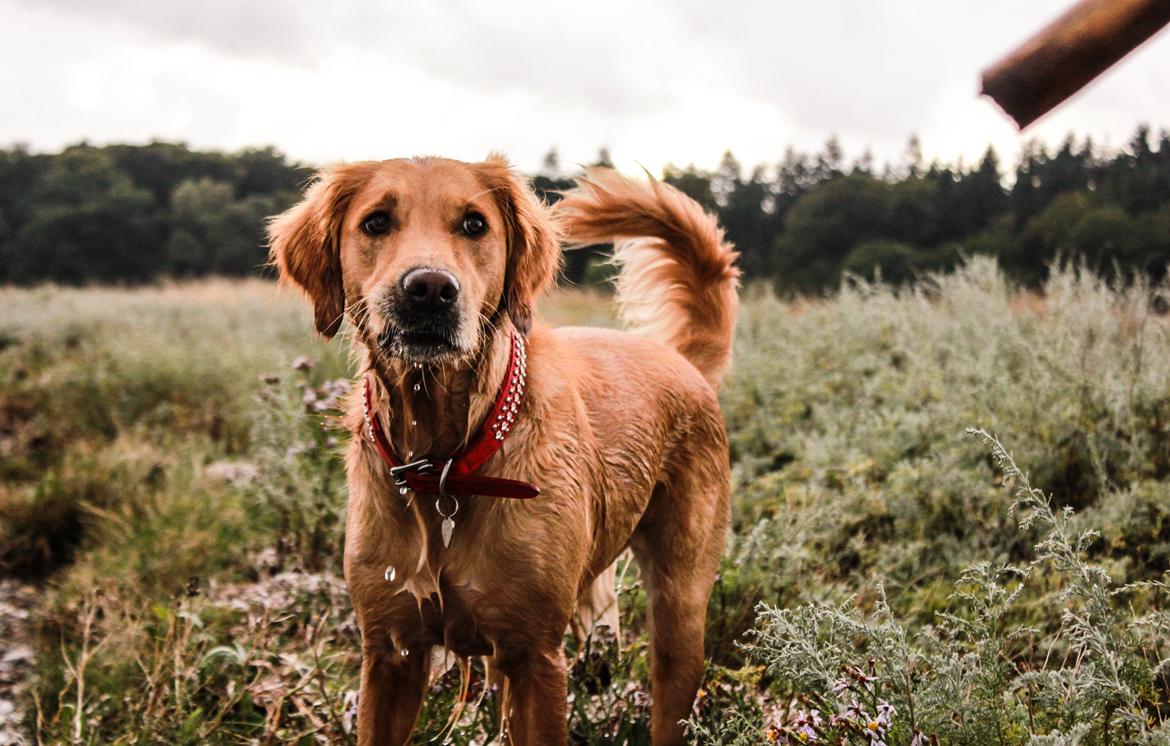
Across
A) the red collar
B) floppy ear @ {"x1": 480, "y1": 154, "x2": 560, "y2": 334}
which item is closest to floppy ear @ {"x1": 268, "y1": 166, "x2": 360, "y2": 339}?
the red collar

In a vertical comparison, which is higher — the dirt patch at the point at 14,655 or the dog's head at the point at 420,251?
the dog's head at the point at 420,251

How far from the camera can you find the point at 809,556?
3455mm

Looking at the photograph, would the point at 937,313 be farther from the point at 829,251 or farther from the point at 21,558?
the point at 21,558

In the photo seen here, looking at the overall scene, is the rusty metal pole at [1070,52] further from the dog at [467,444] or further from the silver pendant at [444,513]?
the silver pendant at [444,513]

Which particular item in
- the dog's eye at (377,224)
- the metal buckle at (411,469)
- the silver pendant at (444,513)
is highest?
the dog's eye at (377,224)

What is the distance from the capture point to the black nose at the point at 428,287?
6.33ft

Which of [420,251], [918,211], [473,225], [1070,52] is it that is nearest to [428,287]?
[420,251]

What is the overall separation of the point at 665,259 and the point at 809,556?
1287mm

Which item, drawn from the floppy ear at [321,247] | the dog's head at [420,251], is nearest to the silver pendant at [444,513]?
the dog's head at [420,251]

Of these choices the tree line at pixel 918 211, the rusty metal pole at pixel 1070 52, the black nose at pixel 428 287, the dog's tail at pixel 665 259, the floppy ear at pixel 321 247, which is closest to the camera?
the rusty metal pole at pixel 1070 52

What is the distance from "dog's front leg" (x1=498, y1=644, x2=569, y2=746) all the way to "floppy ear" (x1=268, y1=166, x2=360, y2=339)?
96cm

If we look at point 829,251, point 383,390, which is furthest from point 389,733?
point 829,251

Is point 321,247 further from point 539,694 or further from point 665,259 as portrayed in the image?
point 665,259

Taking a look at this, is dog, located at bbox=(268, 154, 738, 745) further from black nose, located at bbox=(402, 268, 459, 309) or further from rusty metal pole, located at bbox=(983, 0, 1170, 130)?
rusty metal pole, located at bbox=(983, 0, 1170, 130)
